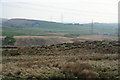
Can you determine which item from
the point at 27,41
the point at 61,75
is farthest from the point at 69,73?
the point at 27,41

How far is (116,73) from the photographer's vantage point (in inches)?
552

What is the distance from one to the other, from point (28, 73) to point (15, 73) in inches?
37.2

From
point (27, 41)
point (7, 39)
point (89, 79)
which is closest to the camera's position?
point (89, 79)

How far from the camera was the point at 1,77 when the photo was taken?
13078 mm

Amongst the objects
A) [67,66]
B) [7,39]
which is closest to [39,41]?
[7,39]

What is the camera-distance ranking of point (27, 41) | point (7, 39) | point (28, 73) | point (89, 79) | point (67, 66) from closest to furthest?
1. point (89, 79)
2. point (28, 73)
3. point (67, 66)
4. point (7, 39)
5. point (27, 41)

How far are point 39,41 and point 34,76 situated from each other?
88294 mm

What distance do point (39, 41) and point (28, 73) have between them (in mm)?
87616

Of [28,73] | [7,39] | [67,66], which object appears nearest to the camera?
[28,73]

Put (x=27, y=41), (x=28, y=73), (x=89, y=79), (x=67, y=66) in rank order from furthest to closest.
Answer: (x=27, y=41) < (x=67, y=66) < (x=28, y=73) < (x=89, y=79)

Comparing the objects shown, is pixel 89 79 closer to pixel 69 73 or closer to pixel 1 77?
pixel 69 73

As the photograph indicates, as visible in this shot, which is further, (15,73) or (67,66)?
(67,66)

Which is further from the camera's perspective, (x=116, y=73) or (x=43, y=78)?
(x=116, y=73)

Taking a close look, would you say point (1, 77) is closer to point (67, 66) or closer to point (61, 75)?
point (61, 75)
